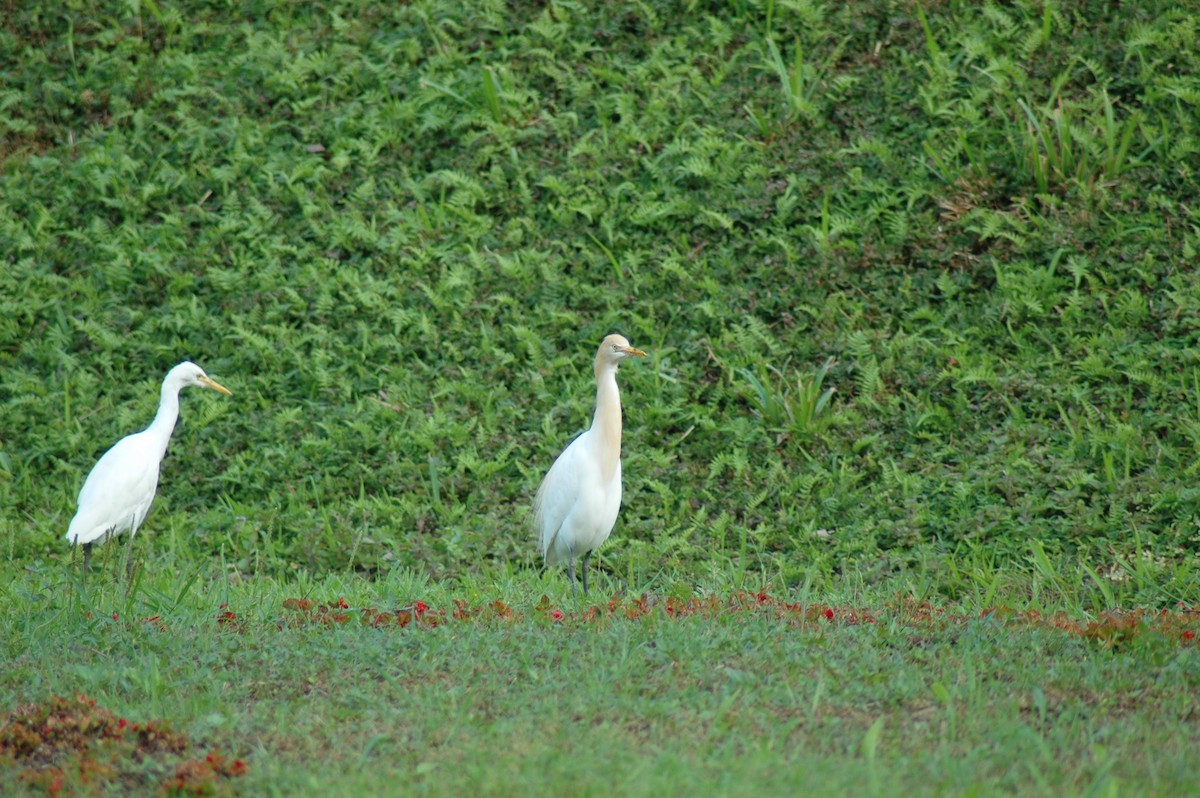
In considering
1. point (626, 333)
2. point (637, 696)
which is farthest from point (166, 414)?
point (637, 696)

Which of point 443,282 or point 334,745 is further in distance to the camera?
point 443,282

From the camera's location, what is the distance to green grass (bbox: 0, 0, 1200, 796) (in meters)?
4.83

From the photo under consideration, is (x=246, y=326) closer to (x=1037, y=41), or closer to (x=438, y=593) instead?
(x=438, y=593)

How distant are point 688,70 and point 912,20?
1893 mm

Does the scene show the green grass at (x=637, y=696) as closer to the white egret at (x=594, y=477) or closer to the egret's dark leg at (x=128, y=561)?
the white egret at (x=594, y=477)

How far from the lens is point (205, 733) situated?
13.7 feet

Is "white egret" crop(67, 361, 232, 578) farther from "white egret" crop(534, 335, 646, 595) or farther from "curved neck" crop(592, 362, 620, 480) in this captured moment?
"curved neck" crop(592, 362, 620, 480)

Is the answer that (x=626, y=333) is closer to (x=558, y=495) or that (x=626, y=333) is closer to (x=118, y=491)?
(x=558, y=495)

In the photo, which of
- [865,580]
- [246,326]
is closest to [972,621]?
[865,580]

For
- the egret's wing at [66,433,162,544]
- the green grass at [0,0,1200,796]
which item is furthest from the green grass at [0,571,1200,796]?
the egret's wing at [66,433,162,544]

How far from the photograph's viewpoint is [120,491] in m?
7.41

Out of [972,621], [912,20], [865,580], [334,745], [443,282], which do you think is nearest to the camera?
[334,745]

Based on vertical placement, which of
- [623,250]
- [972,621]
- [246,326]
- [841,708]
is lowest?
[246,326]

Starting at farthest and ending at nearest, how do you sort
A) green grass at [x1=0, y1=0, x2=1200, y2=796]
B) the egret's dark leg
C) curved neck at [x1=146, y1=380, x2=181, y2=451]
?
curved neck at [x1=146, y1=380, x2=181, y2=451], the egret's dark leg, green grass at [x1=0, y1=0, x2=1200, y2=796]
